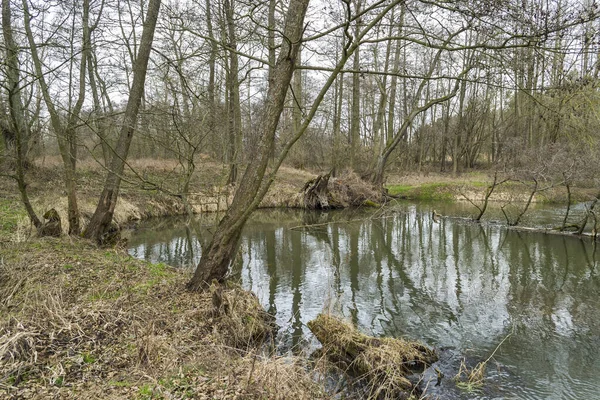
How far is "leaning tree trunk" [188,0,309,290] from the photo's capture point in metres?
5.24

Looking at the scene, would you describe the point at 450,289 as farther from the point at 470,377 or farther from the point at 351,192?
the point at 351,192

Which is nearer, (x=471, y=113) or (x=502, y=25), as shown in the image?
(x=502, y=25)

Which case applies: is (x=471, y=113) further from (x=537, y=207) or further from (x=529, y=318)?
(x=529, y=318)

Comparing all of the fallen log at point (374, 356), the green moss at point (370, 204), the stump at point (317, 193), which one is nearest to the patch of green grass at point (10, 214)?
the fallen log at point (374, 356)

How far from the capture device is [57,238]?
8.06m

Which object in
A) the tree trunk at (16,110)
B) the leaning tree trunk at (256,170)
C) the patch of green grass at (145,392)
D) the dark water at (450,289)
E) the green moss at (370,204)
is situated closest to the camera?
the patch of green grass at (145,392)

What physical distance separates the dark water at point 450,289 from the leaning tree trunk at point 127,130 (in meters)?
1.55

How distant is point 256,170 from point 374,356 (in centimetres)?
278

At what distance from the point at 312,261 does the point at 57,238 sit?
549 cm

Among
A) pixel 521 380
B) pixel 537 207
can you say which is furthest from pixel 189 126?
pixel 537 207

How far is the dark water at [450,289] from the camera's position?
5.11 m

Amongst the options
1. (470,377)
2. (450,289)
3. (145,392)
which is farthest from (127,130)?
(470,377)

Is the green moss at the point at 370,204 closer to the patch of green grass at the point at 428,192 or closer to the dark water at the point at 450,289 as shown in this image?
the patch of green grass at the point at 428,192

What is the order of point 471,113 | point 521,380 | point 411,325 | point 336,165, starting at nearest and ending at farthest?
point 521,380 → point 411,325 → point 336,165 → point 471,113
